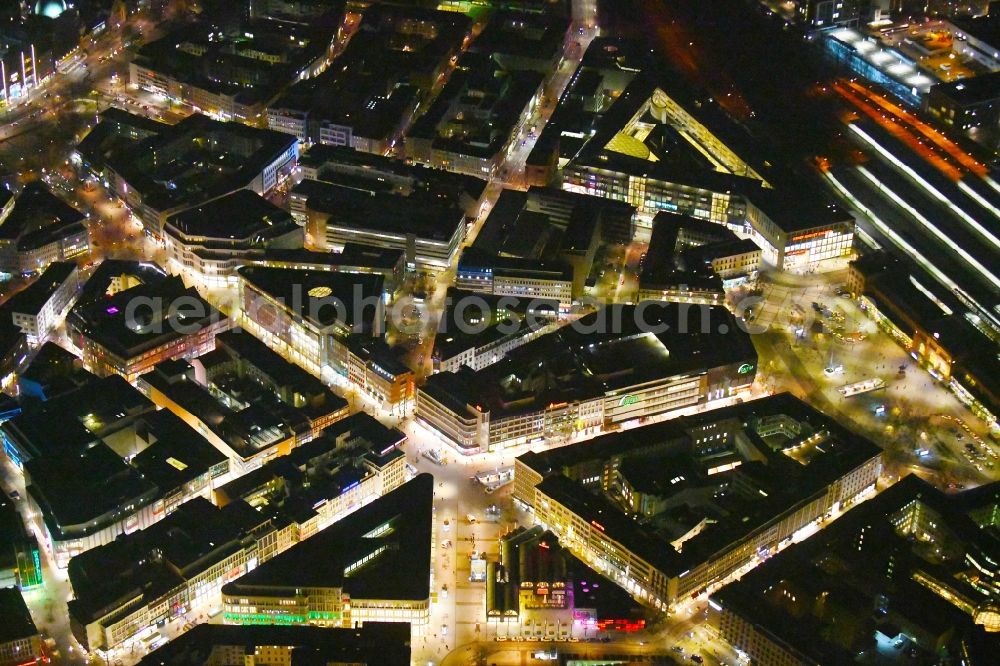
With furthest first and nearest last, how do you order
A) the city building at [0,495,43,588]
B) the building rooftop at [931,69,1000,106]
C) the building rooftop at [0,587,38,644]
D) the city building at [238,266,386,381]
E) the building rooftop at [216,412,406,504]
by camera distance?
the building rooftop at [931,69,1000,106] → the city building at [238,266,386,381] → the building rooftop at [216,412,406,504] → the city building at [0,495,43,588] → the building rooftop at [0,587,38,644]

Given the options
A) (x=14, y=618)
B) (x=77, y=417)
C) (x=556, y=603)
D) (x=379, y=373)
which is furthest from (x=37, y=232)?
(x=556, y=603)

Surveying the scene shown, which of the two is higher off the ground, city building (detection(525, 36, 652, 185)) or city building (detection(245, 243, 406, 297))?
city building (detection(525, 36, 652, 185))

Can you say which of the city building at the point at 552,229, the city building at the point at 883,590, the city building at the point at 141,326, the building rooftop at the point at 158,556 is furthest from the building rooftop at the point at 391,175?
the city building at the point at 883,590

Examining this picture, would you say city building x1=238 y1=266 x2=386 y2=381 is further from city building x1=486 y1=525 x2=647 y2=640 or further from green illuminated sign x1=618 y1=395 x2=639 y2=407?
city building x1=486 y1=525 x2=647 y2=640

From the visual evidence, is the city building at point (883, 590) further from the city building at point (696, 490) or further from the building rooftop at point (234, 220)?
the building rooftop at point (234, 220)

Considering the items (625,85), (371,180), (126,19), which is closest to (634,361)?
(371,180)

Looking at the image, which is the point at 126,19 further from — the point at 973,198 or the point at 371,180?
the point at 973,198

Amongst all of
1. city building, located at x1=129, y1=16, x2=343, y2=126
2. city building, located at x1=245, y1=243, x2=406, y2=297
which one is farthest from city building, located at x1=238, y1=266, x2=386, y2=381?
city building, located at x1=129, y1=16, x2=343, y2=126
